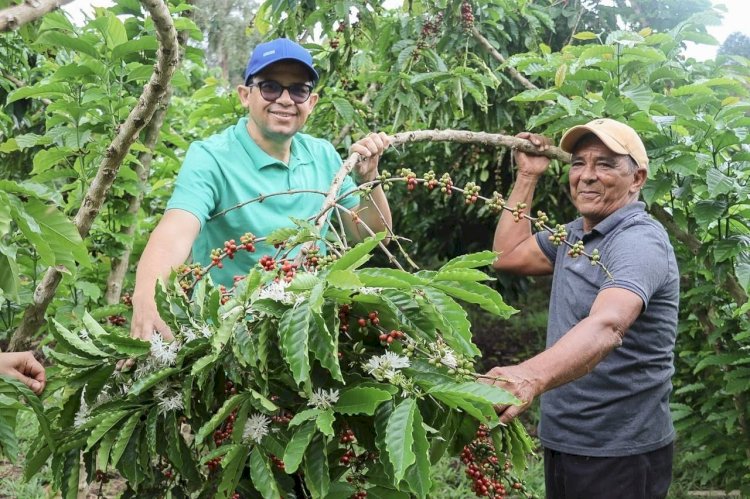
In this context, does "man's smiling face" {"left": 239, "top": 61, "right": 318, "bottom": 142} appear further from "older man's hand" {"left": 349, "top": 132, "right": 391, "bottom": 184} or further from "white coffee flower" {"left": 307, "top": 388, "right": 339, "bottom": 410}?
"white coffee flower" {"left": 307, "top": 388, "right": 339, "bottom": 410}

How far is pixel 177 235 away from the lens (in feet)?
6.91

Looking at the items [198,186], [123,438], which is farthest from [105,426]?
[198,186]

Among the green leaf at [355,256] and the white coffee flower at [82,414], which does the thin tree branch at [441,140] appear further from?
the white coffee flower at [82,414]

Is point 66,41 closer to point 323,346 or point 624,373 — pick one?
point 323,346

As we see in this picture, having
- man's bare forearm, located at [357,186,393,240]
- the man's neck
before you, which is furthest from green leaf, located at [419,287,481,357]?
the man's neck

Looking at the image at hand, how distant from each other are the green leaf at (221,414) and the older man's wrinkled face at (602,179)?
5.28 feet

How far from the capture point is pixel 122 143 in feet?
6.95

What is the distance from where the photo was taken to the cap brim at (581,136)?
2.50 meters

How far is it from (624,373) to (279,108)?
1.44m

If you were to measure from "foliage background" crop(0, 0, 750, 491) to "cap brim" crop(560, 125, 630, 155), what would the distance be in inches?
2.9

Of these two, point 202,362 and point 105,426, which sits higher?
point 202,362

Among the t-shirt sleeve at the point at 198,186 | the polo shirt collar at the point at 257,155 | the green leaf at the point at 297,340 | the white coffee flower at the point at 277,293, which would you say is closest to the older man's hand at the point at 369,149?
the polo shirt collar at the point at 257,155

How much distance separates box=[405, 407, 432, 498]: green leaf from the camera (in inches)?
53.1

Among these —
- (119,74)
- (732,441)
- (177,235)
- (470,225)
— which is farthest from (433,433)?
(470,225)
